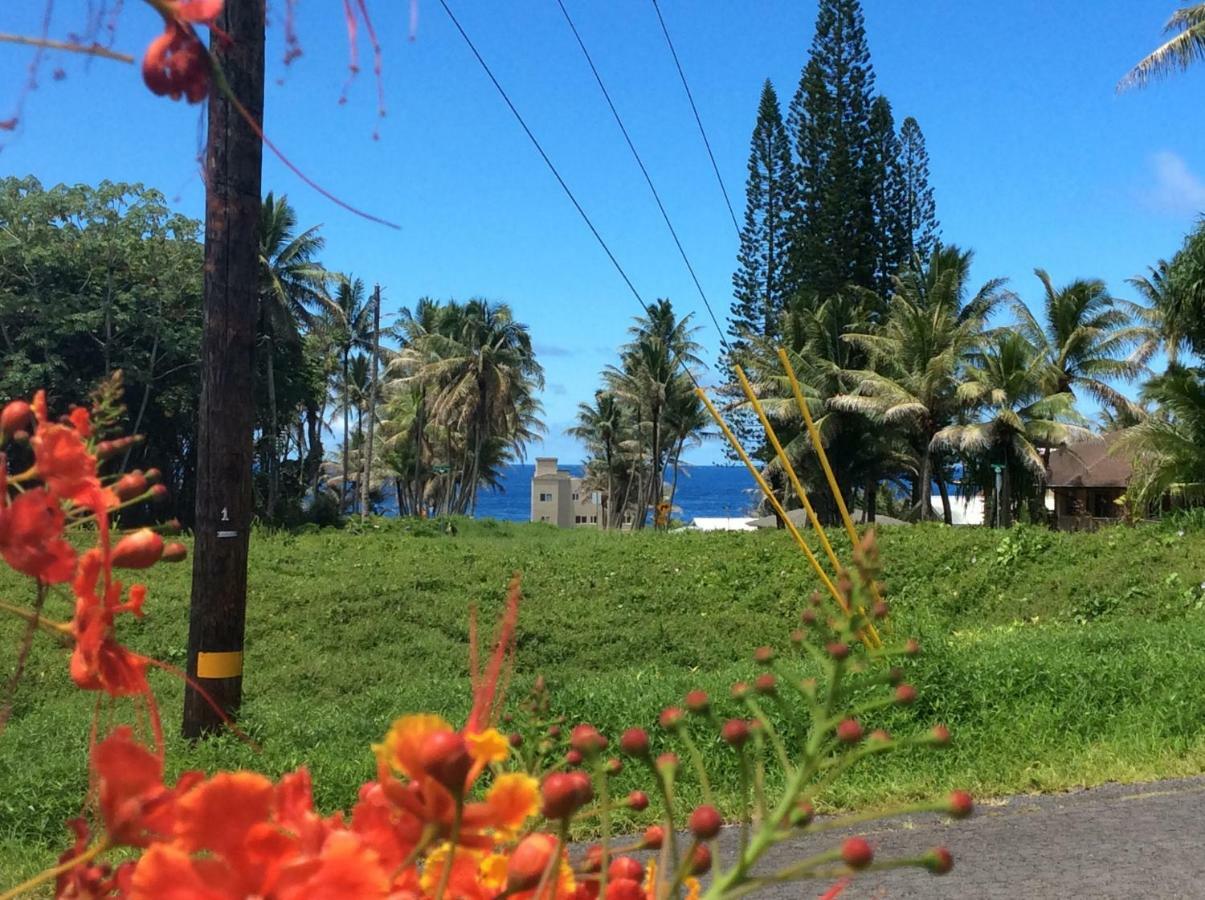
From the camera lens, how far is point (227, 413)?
4.85 meters

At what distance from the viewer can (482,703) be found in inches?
18.5

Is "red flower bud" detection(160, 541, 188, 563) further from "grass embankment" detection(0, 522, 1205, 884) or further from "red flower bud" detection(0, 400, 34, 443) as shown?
"grass embankment" detection(0, 522, 1205, 884)

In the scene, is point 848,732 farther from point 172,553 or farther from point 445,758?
point 172,553

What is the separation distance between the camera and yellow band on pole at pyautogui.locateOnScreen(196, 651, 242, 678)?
5051 millimetres

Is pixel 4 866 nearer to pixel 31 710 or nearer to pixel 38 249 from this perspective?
pixel 31 710

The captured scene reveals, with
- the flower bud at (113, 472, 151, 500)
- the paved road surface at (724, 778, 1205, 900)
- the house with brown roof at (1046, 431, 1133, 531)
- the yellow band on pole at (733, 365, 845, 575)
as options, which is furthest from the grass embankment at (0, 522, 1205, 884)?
the house with brown roof at (1046, 431, 1133, 531)

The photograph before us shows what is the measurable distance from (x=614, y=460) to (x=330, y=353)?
12608 millimetres

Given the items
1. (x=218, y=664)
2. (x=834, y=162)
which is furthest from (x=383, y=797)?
(x=834, y=162)

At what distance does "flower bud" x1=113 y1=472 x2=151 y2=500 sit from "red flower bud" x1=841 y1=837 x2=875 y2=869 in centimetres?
35

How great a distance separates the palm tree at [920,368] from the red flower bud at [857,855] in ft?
75.9

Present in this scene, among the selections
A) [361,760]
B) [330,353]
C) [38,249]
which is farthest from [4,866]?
[330,353]

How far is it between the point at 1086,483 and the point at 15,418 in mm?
28603

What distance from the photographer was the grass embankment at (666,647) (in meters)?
5.16

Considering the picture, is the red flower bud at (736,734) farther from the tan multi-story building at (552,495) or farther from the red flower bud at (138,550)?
the tan multi-story building at (552,495)
